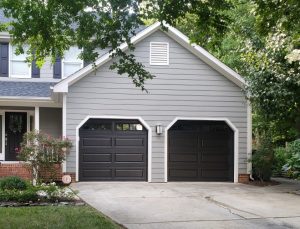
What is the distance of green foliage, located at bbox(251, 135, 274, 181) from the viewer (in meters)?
18.3

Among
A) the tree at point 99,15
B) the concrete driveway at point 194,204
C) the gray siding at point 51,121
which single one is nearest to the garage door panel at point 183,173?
the concrete driveway at point 194,204

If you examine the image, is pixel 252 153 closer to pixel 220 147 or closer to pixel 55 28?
pixel 220 147

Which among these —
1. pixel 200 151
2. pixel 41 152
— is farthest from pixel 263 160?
pixel 41 152

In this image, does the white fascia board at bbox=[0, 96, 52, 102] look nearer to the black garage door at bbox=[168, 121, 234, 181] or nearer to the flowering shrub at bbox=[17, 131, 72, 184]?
the flowering shrub at bbox=[17, 131, 72, 184]

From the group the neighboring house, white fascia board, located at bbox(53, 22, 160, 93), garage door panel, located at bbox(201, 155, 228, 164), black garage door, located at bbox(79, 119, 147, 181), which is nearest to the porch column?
the neighboring house

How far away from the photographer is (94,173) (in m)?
18.2

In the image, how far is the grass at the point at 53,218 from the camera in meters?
9.45

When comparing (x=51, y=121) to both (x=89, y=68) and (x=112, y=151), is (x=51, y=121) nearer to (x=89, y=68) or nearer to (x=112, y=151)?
(x=112, y=151)

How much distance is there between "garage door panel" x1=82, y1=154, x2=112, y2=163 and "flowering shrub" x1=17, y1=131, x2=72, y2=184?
1055mm

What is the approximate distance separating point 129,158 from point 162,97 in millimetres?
2551

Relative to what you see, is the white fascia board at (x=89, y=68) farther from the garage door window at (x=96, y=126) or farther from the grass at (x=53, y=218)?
the grass at (x=53, y=218)

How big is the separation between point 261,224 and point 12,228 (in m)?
4.83

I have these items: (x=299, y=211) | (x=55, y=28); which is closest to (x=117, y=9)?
(x=55, y=28)

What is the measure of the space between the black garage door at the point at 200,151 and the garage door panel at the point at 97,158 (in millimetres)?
2273
